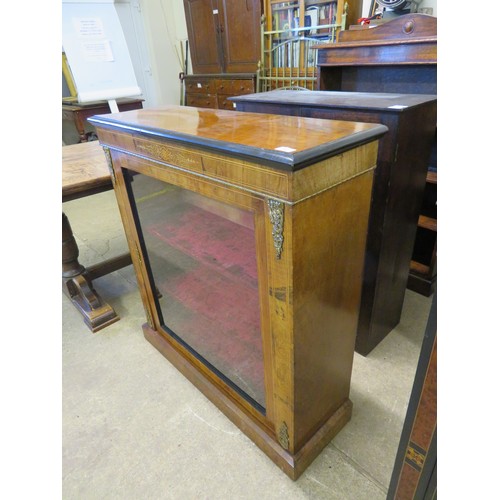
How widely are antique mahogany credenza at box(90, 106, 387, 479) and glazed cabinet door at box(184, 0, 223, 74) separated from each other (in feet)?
10.2

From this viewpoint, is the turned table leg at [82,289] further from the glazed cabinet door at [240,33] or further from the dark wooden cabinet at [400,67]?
the glazed cabinet door at [240,33]

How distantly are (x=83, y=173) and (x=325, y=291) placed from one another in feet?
4.49

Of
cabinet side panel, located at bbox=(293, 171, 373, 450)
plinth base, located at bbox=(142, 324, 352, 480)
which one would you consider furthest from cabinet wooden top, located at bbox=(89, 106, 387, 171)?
plinth base, located at bbox=(142, 324, 352, 480)

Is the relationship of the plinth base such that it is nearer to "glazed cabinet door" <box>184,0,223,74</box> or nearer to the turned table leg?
the turned table leg

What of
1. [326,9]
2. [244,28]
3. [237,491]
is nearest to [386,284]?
[237,491]

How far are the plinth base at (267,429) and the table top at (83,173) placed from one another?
2.92 ft

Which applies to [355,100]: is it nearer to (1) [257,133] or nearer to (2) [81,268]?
(1) [257,133]

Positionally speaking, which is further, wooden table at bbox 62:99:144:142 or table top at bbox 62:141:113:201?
wooden table at bbox 62:99:144:142

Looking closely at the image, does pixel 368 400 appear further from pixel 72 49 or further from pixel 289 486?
pixel 72 49

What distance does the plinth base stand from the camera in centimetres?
116

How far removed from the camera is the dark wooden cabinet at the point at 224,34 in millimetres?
3367

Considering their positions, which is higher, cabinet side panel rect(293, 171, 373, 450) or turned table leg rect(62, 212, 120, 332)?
cabinet side panel rect(293, 171, 373, 450)

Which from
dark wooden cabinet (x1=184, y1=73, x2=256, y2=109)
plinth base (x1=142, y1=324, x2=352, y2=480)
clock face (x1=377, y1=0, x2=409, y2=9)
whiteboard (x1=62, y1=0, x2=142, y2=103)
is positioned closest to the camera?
plinth base (x1=142, y1=324, x2=352, y2=480)

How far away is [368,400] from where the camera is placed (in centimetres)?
143
